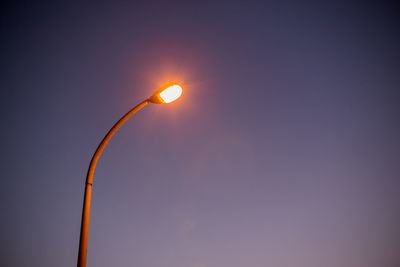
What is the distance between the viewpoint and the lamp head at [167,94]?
14.0 feet

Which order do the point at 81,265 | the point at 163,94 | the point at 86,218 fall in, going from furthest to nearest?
the point at 163,94
the point at 86,218
the point at 81,265

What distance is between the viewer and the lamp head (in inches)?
168

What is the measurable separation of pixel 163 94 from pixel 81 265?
3231 mm

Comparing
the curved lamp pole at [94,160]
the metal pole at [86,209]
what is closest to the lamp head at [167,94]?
the curved lamp pole at [94,160]

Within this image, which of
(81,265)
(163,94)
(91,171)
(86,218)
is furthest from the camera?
(163,94)

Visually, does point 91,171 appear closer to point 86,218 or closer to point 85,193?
point 85,193

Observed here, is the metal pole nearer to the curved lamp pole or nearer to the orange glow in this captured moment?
the curved lamp pole

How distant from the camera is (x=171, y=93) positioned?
4.34 meters

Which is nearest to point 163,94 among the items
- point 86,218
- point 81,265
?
point 86,218

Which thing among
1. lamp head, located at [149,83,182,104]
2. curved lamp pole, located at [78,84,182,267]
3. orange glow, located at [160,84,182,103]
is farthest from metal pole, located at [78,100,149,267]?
orange glow, located at [160,84,182,103]

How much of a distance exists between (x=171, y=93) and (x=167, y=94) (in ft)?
0.29

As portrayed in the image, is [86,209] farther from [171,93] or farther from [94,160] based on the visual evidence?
[171,93]

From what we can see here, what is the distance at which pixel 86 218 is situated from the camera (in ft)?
11.8

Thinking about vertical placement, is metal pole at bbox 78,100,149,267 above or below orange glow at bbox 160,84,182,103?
below
